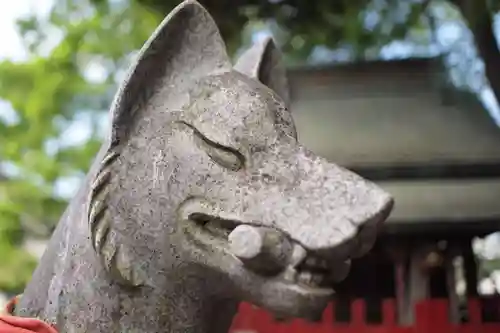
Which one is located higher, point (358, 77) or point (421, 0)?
point (421, 0)

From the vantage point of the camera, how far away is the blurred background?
2619 millimetres

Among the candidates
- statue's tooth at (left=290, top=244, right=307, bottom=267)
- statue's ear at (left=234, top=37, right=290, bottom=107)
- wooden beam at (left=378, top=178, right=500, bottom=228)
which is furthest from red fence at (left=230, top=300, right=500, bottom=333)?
statue's tooth at (left=290, top=244, right=307, bottom=267)

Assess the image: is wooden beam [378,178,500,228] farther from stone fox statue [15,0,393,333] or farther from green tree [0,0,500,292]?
stone fox statue [15,0,393,333]

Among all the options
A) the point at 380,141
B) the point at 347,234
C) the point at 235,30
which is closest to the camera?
the point at 347,234

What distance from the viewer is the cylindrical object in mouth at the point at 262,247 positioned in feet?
2.10

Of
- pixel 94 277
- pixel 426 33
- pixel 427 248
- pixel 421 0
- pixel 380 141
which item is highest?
pixel 94 277

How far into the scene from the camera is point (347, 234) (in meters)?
0.62

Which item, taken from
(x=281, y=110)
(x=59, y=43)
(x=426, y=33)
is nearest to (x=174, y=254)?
(x=281, y=110)

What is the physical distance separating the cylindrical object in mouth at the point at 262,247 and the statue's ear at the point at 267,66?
1.07 ft

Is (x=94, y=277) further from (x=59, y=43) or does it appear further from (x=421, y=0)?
(x=59, y=43)

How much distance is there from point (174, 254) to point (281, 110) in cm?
21

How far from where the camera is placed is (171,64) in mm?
809

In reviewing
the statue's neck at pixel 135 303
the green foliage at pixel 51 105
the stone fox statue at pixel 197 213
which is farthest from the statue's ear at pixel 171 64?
the green foliage at pixel 51 105

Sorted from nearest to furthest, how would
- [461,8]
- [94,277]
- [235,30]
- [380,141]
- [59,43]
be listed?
[94,277] → [461,8] → [235,30] → [380,141] → [59,43]
